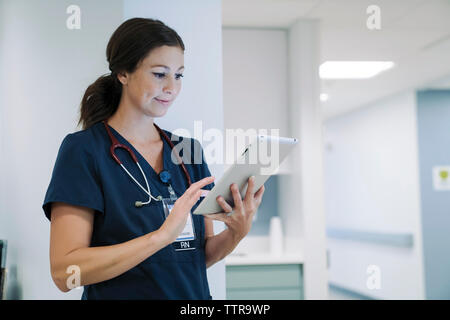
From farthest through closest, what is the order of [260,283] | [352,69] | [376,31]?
[352,69] < [376,31] < [260,283]

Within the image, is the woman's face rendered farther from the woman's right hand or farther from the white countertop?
the white countertop

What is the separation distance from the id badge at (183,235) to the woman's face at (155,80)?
174 mm

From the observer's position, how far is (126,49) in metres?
0.90

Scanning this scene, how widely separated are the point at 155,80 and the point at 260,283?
161cm

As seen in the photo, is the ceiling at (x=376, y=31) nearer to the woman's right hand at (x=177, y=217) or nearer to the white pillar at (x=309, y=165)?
the white pillar at (x=309, y=165)

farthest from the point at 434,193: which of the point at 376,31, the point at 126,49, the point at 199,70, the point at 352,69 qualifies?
the point at 126,49

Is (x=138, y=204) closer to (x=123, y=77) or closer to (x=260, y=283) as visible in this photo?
(x=123, y=77)

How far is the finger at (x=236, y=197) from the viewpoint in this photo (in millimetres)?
871

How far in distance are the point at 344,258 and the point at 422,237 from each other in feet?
4.07

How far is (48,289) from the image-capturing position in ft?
4.72

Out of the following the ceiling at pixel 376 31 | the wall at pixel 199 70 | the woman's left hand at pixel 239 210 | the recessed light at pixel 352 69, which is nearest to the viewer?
the woman's left hand at pixel 239 210

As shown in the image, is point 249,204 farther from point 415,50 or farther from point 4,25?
point 415,50

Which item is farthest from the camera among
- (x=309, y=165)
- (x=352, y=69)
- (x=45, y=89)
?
(x=352, y=69)

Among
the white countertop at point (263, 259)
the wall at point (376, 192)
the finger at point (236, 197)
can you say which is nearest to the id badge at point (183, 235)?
the finger at point (236, 197)
